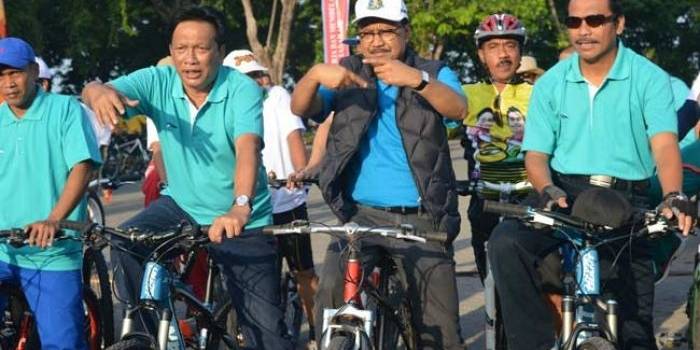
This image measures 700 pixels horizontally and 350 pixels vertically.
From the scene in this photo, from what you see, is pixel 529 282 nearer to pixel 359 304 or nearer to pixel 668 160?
pixel 668 160

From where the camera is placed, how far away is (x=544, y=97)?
5.91 metres

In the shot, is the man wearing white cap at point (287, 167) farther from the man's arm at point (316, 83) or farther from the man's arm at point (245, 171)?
the man's arm at point (245, 171)

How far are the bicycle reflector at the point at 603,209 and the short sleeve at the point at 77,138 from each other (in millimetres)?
2326

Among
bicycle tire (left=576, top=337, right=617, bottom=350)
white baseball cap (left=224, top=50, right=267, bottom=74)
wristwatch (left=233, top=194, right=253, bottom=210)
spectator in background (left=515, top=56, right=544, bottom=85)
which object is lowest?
bicycle tire (left=576, top=337, right=617, bottom=350)

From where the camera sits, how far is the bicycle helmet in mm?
7816

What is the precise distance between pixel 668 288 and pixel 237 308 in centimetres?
562

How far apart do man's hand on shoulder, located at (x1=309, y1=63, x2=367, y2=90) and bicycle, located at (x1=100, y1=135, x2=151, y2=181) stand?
2421 cm

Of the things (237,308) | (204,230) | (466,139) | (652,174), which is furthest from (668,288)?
(204,230)

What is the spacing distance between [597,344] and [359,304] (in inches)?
37.2

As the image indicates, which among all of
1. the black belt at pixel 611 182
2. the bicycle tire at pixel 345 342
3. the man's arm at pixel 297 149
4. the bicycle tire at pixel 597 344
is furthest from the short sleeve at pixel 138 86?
the man's arm at pixel 297 149

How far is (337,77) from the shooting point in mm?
5398

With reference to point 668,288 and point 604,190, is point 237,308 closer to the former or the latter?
point 604,190

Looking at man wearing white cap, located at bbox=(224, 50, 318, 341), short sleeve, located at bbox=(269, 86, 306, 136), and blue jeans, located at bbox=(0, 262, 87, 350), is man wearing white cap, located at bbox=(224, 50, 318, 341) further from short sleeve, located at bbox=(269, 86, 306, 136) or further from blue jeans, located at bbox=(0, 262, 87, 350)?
blue jeans, located at bbox=(0, 262, 87, 350)

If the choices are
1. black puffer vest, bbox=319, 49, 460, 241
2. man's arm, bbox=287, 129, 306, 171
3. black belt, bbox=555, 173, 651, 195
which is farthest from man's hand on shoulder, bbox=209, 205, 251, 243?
man's arm, bbox=287, 129, 306, 171
